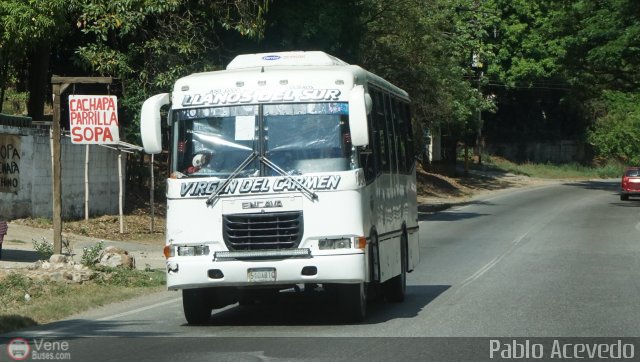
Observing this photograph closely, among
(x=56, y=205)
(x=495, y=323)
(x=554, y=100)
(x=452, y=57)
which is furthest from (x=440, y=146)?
(x=495, y=323)

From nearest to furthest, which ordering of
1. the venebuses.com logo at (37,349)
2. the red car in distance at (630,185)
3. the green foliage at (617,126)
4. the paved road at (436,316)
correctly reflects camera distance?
the venebuses.com logo at (37,349), the paved road at (436,316), the red car in distance at (630,185), the green foliage at (617,126)

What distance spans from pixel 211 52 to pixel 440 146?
129ft

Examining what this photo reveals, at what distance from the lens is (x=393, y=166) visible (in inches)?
611

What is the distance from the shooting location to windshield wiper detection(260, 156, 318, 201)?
1245cm

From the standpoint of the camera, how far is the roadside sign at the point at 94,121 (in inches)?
886

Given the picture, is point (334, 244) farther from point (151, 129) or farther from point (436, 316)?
point (151, 129)

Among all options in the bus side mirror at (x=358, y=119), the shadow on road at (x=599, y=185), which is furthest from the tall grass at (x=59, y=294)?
the shadow on road at (x=599, y=185)

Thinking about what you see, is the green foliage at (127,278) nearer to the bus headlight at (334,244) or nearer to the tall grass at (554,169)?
the bus headlight at (334,244)

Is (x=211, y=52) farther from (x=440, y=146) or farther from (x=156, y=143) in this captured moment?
(x=440, y=146)

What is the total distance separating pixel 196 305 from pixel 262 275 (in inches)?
50.9

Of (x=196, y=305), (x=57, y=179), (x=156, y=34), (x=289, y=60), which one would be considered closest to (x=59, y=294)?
(x=196, y=305)

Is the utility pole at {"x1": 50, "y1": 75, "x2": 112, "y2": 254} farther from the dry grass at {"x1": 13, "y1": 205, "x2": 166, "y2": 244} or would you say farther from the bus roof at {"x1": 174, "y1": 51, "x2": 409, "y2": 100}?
the dry grass at {"x1": 13, "y1": 205, "x2": 166, "y2": 244}

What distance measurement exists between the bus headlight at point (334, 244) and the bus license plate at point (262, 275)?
2.05 ft

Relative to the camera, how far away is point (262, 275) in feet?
40.5
